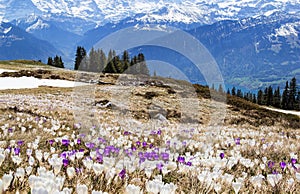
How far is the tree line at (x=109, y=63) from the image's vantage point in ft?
313

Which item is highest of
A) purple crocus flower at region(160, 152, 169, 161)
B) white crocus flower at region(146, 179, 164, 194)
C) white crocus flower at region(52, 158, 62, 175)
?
white crocus flower at region(146, 179, 164, 194)

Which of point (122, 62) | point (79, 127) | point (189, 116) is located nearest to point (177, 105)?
point (189, 116)

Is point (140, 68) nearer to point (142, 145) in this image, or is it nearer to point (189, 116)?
point (189, 116)

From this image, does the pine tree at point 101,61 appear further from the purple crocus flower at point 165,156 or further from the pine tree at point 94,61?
the purple crocus flower at point 165,156

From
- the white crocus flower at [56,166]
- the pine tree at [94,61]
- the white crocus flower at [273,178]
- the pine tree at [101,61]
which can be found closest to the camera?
the white crocus flower at [56,166]

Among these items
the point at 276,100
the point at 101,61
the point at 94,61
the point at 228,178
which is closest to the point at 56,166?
the point at 228,178

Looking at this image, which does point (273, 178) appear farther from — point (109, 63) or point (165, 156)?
point (109, 63)

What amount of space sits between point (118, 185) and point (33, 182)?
1.11 metres

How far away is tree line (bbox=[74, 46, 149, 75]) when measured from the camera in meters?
95.4

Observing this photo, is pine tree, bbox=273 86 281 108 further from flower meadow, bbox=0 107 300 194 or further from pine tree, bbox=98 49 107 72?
flower meadow, bbox=0 107 300 194

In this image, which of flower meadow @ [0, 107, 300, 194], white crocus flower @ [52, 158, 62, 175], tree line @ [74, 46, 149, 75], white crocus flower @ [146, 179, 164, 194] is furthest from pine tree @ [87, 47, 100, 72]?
white crocus flower @ [146, 179, 164, 194]

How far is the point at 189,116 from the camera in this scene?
2436cm

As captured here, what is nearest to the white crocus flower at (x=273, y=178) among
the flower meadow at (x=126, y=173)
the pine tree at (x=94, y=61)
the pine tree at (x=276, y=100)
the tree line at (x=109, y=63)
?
the flower meadow at (x=126, y=173)

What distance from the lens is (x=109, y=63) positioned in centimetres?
10119
